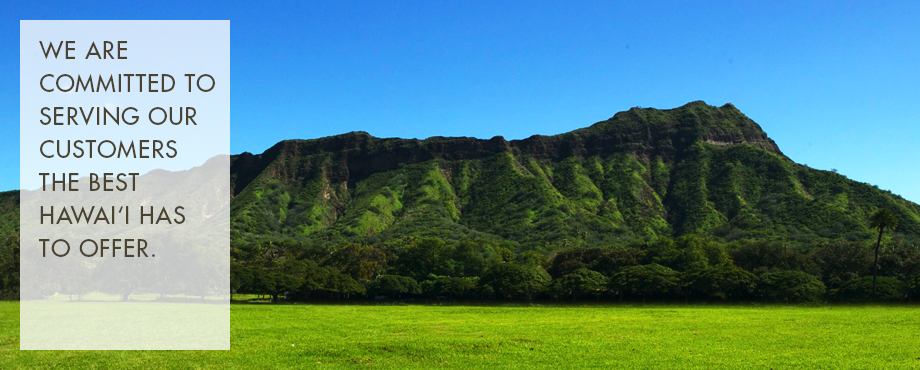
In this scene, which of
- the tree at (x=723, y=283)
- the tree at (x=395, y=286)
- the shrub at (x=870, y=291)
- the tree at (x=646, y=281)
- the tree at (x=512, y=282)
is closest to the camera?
the shrub at (x=870, y=291)

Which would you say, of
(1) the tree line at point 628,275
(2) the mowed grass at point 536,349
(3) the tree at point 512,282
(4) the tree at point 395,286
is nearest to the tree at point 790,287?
(1) the tree line at point 628,275

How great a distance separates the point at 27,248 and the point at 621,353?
117 meters

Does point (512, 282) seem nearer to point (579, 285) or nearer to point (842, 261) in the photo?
point (579, 285)

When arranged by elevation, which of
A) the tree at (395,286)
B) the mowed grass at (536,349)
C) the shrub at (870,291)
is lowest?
the tree at (395,286)

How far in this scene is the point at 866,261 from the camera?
10238cm

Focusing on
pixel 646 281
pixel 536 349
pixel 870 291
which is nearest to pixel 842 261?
pixel 870 291

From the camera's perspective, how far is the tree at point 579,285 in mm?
93250

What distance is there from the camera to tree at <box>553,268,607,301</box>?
9325 centimetres

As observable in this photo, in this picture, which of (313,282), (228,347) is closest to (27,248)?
(313,282)

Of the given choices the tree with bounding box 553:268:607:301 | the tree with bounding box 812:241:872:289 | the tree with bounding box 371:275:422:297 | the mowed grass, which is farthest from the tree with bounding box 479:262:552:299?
the mowed grass

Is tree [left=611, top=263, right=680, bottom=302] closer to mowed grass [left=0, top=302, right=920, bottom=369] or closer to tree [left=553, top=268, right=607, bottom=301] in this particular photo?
tree [left=553, top=268, right=607, bottom=301]

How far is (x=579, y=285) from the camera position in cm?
9344

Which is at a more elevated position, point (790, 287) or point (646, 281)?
point (790, 287)

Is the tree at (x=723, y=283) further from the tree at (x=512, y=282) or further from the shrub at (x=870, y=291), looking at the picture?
the tree at (x=512, y=282)
